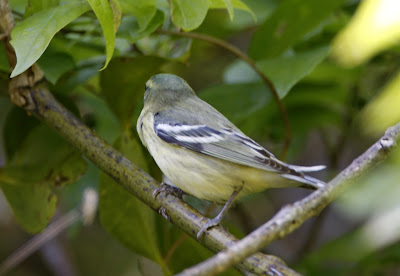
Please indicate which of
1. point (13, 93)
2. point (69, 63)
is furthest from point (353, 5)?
point (13, 93)

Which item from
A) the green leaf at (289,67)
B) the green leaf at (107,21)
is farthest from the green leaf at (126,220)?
the green leaf at (289,67)

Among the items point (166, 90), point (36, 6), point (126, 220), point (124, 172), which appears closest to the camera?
point (124, 172)

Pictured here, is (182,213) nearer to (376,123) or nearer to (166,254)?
(166,254)

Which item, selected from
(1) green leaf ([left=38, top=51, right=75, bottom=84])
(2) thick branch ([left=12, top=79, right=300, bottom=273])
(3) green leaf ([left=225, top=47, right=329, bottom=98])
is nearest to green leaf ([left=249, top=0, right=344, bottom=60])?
(3) green leaf ([left=225, top=47, right=329, bottom=98])

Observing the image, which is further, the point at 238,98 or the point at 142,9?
the point at 238,98

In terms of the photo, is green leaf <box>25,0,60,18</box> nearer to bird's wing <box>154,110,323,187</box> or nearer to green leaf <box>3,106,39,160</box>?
green leaf <box>3,106,39,160</box>

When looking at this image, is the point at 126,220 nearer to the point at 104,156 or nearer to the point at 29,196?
the point at 104,156

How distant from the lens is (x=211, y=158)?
1804 millimetres

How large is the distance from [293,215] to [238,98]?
1119mm

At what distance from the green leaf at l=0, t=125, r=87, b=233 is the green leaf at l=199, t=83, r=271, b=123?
23.9 inches

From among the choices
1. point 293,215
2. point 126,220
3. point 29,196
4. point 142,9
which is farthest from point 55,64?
point 293,215

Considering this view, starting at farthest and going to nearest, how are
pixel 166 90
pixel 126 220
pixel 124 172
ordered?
pixel 166 90 < pixel 126 220 < pixel 124 172

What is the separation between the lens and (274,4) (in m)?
2.51

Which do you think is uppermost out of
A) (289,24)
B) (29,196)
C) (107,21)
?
(289,24)
